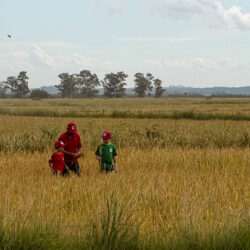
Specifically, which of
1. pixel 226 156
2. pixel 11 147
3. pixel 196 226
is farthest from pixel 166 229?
pixel 11 147

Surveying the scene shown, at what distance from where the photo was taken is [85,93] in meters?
155

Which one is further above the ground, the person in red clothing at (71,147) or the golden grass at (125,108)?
the person in red clothing at (71,147)

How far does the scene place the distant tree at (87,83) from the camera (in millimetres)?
155375

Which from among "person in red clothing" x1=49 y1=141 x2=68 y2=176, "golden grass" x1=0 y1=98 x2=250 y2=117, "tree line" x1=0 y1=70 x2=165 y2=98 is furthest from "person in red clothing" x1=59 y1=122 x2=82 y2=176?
"tree line" x1=0 y1=70 x2=165 y2=98

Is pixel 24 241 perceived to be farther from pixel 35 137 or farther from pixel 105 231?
pixel 35 137

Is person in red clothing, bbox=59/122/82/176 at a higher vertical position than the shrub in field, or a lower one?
higher

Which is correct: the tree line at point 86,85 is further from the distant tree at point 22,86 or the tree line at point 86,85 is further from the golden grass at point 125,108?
the golden grass at point 125,108

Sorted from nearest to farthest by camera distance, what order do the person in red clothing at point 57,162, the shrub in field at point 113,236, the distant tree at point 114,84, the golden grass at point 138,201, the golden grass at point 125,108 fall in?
the shrub in field at point 113,236 < the golden grass at point 138,201 < the person in red clothing at point 57,162 < the golden grass at point 125,108 < the distant tree at point 114,84

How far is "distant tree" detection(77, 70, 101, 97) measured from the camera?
510 feet

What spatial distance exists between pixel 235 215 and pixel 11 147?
9888mm

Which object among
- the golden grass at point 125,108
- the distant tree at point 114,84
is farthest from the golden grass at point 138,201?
the distant tree at point 114,84

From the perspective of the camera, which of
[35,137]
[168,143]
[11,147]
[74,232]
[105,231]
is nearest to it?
[105,231]

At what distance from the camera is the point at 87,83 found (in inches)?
6216

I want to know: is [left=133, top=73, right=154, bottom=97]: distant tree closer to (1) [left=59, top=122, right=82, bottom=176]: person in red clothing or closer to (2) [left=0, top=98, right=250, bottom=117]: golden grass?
(2) [left=0, top=98, right=250, bottom=117]: golden grass
